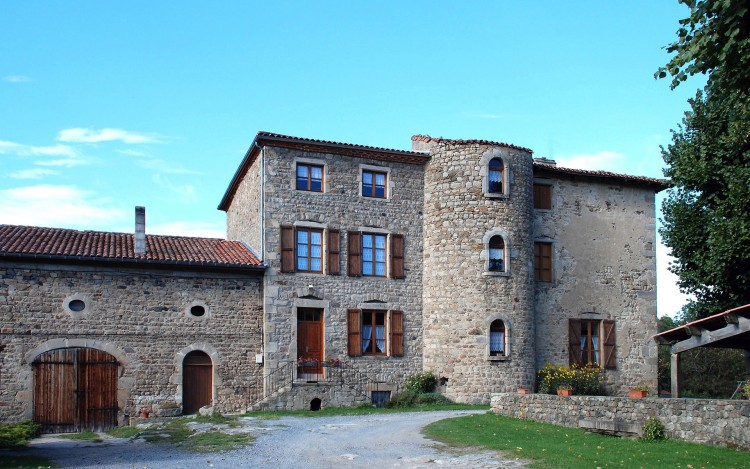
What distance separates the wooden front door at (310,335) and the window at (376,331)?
38.9 inches

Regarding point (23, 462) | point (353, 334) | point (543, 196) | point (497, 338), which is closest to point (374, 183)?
point (353, 334)

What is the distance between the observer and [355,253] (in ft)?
83.8

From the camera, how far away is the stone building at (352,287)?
74.4 feet

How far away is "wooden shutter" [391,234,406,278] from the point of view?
26.0 metres

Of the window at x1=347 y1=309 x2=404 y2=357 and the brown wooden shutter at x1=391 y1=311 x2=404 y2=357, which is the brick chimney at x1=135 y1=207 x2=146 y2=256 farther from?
the brown wooden shutter at x1=391 y1=311 x2=404 y2=357

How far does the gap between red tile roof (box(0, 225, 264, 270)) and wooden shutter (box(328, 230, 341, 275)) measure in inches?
86.9

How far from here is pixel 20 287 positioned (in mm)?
22016

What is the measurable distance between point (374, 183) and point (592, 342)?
9.31 meters

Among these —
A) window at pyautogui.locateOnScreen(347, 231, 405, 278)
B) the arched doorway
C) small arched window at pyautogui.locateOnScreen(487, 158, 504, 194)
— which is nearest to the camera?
the arched doorway

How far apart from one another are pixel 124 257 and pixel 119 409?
419 cm

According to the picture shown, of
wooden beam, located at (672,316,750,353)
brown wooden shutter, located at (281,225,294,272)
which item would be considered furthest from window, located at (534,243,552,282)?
wooden beam, located at (672,316,750,353)

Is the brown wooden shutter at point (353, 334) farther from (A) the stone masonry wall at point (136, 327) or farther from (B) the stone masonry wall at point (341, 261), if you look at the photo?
(A) the stone masonry wall at point (136, 327)

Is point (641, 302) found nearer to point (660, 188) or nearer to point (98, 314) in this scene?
point (660, 188)

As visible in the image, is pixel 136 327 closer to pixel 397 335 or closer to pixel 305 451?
pixel 397 335
